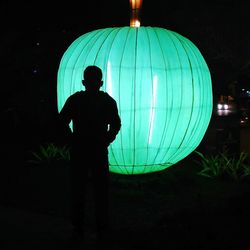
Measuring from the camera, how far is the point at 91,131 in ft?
13.8

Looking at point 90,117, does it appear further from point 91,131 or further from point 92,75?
point 92,75

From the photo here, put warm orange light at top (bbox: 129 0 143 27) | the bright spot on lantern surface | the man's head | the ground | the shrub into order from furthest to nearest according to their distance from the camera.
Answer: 1. the shrub
2. warm orange light at top (bbox: 129 0 143 27)
3. the bright spot on lantern surface
4. the ground
5. the man's head

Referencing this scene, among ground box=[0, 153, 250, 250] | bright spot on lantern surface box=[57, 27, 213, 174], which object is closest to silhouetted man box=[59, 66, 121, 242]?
ground box=[0, 153, 250, 250]

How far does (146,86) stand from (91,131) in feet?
4.87

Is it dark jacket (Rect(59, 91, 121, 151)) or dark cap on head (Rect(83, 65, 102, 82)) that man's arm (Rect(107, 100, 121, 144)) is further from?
dark cap on head (Rect(83, 65, 102, 82))

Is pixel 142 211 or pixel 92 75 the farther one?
pixel 142 211

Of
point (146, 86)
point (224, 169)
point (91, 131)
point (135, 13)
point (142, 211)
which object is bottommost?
point (142, 211)

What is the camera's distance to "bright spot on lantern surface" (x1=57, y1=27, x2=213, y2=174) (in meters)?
5.53

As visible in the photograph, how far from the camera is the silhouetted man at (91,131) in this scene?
4203 millimetres

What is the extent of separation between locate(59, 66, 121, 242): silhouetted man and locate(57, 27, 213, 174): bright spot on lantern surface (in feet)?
4.26

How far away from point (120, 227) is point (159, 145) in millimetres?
1228

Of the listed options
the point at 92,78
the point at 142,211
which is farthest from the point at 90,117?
the point at 142,211

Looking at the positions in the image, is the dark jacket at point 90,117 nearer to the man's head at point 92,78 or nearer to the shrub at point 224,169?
the man's head at point 92,78

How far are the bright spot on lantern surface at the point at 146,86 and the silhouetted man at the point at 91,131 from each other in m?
1.30
